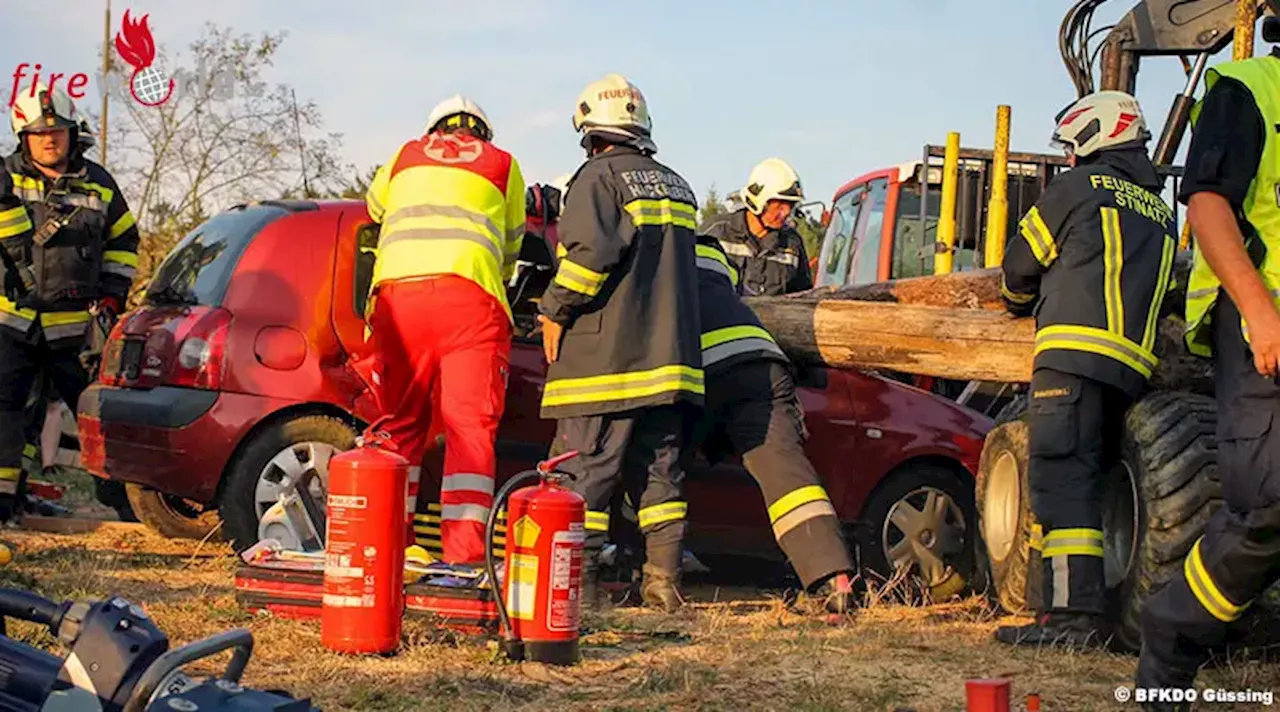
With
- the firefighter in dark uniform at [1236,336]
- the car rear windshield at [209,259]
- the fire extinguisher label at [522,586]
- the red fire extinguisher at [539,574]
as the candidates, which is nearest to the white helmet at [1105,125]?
the firefighter in dark uniform at [1236,336]

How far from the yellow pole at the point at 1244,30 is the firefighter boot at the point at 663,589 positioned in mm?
4643

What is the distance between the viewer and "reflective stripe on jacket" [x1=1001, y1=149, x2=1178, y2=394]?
5.45m

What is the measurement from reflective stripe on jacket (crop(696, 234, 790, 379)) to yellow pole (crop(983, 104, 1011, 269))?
381 cm

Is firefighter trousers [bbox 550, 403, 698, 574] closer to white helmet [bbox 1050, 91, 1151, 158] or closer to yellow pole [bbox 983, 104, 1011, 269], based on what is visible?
white helmet [bbox 1050, 91, 1151, 158]

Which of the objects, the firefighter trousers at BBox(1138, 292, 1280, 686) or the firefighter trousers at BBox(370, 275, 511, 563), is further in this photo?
the firefighter trousers at BBox(370, 275, 511, 563)

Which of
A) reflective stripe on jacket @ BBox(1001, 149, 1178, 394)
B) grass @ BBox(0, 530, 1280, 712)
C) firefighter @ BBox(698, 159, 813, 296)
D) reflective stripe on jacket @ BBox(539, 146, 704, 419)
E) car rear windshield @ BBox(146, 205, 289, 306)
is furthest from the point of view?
firefighter @ BBox(698, 159, 813, 296)

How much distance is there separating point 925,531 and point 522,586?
3044 millimetres

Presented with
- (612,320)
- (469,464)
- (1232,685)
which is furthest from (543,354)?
(1232,685)

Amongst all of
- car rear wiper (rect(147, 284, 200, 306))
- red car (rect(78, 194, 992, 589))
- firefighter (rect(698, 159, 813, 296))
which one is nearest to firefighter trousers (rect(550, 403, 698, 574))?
red car (rect(78, 194, 992, 589))

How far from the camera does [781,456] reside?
20.2 feet

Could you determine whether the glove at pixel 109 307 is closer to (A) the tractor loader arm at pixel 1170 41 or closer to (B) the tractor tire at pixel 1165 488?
(B) the tractor tire at pixel 1165 488

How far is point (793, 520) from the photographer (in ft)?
19.9

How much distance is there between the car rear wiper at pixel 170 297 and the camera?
6.53 meters

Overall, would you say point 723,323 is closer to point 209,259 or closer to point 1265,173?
point 209,259
